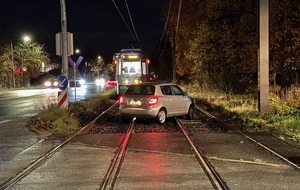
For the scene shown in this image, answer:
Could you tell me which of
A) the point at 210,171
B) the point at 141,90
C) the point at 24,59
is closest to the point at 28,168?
the point at 210,171

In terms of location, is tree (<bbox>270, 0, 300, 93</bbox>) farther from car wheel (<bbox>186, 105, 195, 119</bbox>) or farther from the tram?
the tram

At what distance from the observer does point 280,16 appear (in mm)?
21734

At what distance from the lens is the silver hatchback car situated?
53.1 ft

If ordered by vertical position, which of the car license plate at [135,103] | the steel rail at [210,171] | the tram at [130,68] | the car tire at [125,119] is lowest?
the steel rail at [210,171]

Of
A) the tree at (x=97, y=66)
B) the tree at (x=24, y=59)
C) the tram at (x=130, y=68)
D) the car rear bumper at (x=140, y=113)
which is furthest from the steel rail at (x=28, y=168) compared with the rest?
the tree at (x=97, y=66)

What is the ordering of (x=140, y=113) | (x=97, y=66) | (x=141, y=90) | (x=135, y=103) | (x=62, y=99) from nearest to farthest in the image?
(x=140, y=113), (x=135, y=103), (x=141, y=90), (x=62, y=99), (x=97, y=66)

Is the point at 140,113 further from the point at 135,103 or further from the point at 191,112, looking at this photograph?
the point at 191,112

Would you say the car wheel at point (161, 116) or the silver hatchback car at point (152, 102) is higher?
the silver hatchback car at point (152, 102)

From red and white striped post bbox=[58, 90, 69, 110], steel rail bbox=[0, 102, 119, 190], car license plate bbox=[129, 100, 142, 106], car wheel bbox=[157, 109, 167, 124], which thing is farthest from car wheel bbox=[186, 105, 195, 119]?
steel rail bbox=[0, 102, 119, 190]

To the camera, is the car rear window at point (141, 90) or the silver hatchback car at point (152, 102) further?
the car rear window at point (141, 90)

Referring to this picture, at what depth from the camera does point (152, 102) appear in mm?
16125

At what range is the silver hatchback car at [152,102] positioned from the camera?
16.2 meters

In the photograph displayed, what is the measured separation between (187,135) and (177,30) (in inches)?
1430

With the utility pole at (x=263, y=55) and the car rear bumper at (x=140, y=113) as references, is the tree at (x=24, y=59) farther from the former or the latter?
the utility pole at (x=263, y=55)
